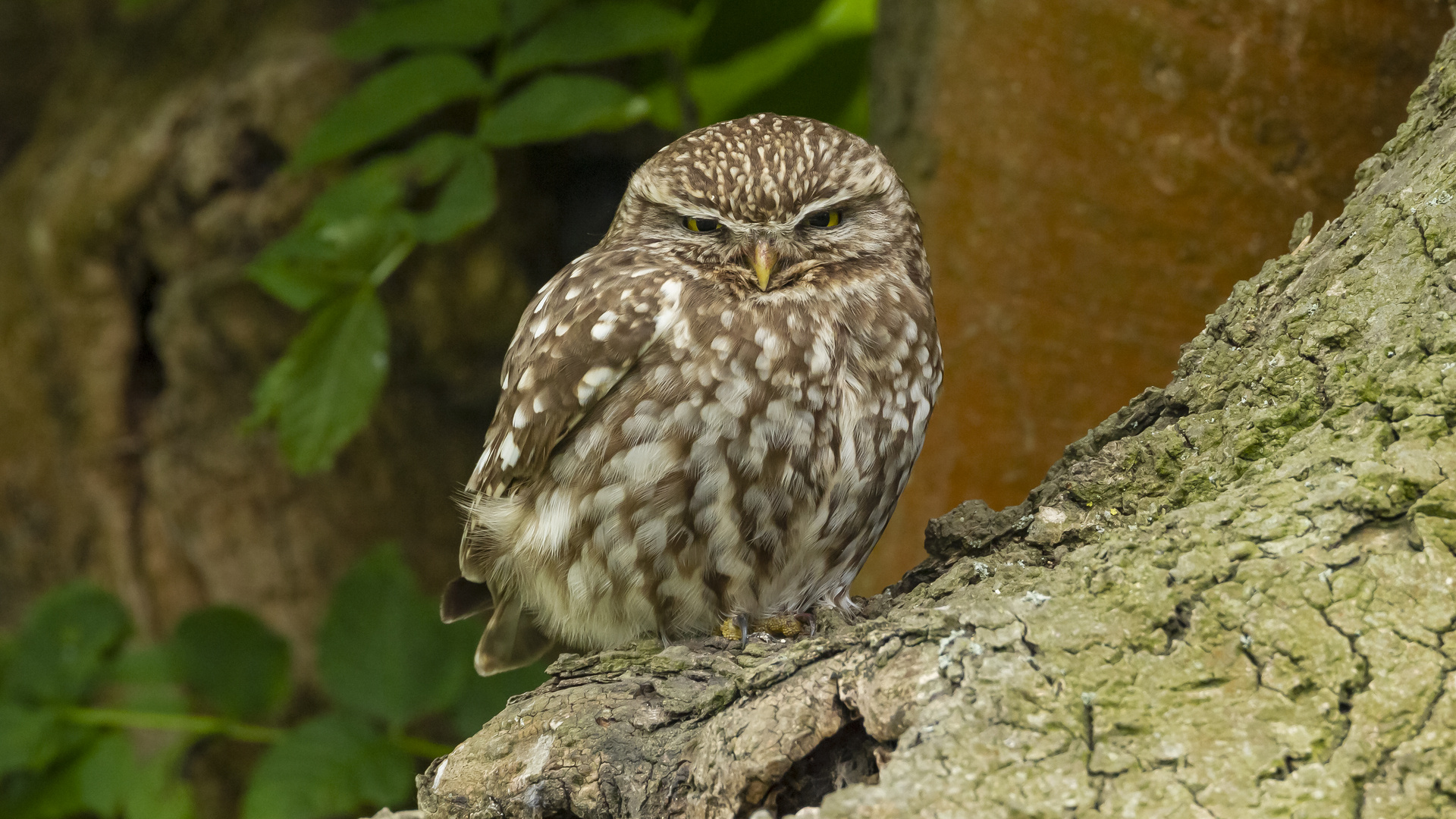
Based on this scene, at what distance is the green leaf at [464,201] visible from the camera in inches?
113

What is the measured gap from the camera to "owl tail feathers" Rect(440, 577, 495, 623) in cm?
287

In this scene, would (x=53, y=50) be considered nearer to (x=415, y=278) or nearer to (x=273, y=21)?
(x=273, y=21)

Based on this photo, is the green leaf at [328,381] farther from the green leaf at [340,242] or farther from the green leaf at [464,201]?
the green leaf at [464,201]

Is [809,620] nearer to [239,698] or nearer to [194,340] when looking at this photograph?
[239,698]

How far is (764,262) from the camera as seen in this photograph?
238 cm

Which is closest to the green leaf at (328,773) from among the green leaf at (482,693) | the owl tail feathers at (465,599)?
the green leaf at (482,693)

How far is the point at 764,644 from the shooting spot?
208cm

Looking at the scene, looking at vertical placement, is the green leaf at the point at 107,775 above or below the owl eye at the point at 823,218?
below

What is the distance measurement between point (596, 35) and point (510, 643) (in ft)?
5.23

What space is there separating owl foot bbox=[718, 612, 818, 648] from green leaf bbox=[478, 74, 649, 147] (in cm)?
132

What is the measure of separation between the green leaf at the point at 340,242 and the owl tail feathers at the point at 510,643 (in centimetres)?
95

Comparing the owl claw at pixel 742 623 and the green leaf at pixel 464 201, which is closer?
the owl claw at pixel 742 623

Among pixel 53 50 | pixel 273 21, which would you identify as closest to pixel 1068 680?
pixel 273 21

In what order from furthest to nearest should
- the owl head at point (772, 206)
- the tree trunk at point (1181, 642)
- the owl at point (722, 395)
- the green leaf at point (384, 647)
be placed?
the green leaf at point (384, 647), the owl head at point (772, 206), the owl at point (722, 395), the tree trunk at point (1181, 642)
